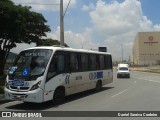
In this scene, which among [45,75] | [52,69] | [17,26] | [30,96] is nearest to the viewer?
[30,96]

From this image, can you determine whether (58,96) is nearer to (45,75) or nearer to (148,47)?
(45,75)

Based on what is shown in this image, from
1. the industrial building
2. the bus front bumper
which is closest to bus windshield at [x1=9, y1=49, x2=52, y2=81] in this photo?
the bus front bumper

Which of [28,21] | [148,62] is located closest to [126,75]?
[28,21]

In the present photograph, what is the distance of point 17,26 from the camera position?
32.0 metres

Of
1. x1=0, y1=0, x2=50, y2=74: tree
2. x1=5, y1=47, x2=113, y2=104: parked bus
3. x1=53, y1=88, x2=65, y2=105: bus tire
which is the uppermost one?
x1=0, y1=0, x2=50, y2=74: tree

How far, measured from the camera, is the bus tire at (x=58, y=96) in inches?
585

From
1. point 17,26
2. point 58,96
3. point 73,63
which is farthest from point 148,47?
point 58,96

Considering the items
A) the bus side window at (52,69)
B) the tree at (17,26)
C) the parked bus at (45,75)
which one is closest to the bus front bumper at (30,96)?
the parked bus at (45,75)

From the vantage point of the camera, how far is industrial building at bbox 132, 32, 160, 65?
165625 millimetres

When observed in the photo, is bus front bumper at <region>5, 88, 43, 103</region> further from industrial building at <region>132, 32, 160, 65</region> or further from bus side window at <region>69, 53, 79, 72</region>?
industrial building at <region>132, 32, 160, 65</region>

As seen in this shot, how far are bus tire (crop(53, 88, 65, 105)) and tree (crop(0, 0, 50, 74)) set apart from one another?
654 inches

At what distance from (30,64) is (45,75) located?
920mm

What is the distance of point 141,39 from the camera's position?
171 meters

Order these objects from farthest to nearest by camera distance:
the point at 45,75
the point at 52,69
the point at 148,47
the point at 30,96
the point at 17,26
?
the point at 148,47
the point at 17,26
the point at 52,69
the point at 45,75
the point at 30,96
